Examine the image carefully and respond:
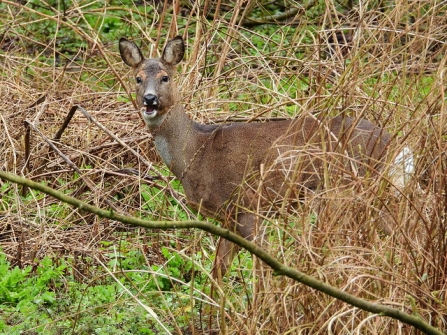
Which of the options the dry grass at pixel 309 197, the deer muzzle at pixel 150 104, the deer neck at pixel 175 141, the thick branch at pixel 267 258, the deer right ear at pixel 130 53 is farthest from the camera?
the deer right ear at pixel 130 53

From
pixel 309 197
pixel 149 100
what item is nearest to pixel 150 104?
pixel 149 100

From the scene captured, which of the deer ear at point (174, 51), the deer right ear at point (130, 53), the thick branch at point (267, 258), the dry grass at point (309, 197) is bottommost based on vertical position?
Answer: the thick branch at point (267, 258)

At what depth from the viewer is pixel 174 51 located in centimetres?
605

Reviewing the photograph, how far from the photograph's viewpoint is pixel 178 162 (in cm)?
583

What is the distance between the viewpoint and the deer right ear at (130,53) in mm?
5980

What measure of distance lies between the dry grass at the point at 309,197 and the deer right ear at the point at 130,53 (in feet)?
1.66

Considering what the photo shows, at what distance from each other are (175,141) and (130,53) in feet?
2.20

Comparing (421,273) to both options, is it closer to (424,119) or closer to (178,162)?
(424,119)

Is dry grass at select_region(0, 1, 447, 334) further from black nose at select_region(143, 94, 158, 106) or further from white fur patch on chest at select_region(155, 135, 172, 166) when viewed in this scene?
black nose at select_region(143, 94, 158, 106)

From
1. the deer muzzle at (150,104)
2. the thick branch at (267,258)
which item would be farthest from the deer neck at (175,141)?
the thick branch at (267,258)

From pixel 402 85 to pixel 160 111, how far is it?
2065 mm

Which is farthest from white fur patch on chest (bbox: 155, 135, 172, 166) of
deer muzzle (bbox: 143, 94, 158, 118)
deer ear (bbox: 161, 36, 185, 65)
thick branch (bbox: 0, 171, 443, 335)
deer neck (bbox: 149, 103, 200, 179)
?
thick branch (bbox: 0, 171, 443, 335)

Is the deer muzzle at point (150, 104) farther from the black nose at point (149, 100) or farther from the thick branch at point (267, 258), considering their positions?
the thick branch at point (267, 258)

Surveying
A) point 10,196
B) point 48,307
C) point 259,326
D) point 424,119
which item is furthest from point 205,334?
point 10,196
